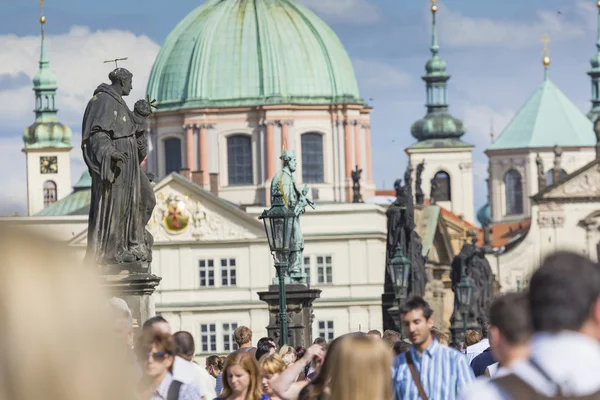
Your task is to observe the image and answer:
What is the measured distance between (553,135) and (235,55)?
63136 millimetres

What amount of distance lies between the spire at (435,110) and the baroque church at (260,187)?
1697cm

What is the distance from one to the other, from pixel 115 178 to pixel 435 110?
131 metres

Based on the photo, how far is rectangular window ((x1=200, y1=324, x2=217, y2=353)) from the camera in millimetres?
75562

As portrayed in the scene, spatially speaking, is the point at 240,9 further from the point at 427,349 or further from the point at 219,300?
the point at 427,349

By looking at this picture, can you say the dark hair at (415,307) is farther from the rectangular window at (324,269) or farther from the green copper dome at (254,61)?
the green copper dome at (254,61)

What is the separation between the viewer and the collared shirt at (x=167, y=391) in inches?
271

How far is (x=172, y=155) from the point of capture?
302 ft

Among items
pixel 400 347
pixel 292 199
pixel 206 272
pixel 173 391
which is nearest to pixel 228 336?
pixel 206 272

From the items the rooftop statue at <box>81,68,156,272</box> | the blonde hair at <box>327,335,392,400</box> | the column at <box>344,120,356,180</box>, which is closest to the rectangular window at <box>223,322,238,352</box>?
the column at <box>344,120,356,180</box>

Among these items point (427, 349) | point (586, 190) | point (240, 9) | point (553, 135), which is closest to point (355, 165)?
point (240, 9)

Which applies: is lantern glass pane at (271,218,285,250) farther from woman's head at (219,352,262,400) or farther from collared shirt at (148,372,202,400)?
collared shirt at (148,372,202,400)

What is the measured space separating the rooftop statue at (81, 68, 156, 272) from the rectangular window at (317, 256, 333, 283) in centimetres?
6392

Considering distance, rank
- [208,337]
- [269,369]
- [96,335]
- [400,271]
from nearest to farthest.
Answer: [96,335] < [269,369] < [400,271] < [208,337]

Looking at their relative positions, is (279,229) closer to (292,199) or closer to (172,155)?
(292,199)
